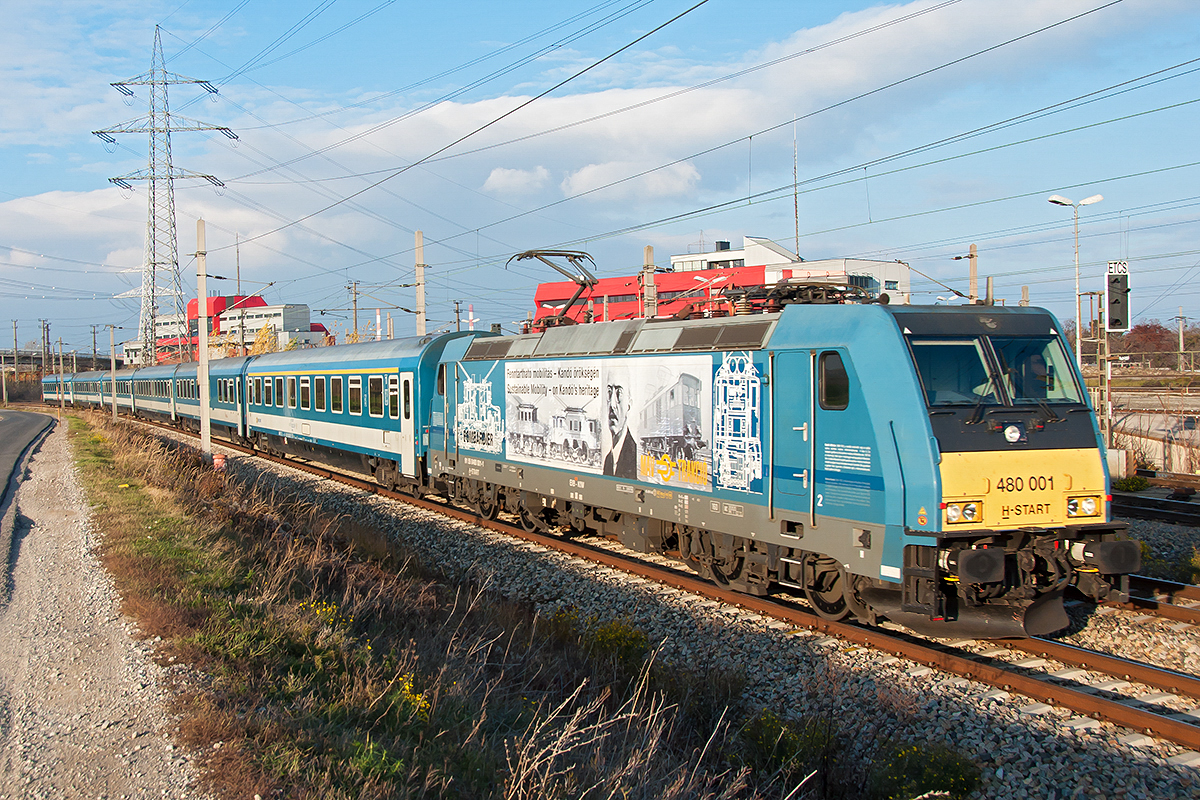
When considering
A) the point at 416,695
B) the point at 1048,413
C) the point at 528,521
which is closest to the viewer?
the point at 416,695

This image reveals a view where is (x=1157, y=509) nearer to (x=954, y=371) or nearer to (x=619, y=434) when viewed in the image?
(x=954, y=371)

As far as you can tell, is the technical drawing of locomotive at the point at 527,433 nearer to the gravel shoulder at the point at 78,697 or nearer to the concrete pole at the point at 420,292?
the gravel shoulder at the point at 78,697

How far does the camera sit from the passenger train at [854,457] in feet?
24.5

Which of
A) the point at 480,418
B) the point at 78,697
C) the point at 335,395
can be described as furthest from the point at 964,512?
the point at 335,395

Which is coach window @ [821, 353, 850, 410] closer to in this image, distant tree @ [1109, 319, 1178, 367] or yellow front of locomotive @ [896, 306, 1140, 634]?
yellow front of locomotive @ [896, 306, 1140, 634]

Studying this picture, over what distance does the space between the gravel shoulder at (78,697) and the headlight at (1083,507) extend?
7525 millimetres

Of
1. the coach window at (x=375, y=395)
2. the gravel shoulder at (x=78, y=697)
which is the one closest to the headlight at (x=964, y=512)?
the gravel shoulder at (x=78, y=697)

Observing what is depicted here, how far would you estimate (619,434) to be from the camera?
11.8 metres

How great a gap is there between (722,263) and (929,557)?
6715 centimetres

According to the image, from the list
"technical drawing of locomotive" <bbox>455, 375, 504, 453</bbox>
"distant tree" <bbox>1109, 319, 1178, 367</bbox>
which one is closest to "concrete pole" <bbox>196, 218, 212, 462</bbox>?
"technical drawing of locomotive" <bbox>455, 375, 504, 453</bbox>

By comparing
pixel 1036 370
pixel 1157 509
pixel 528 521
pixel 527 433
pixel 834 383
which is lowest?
pixel 528 521

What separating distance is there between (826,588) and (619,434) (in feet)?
12.6

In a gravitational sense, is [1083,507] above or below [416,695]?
above

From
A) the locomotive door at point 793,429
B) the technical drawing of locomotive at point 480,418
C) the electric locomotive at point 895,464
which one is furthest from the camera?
the technical drawing of locomotive at point 480,418
